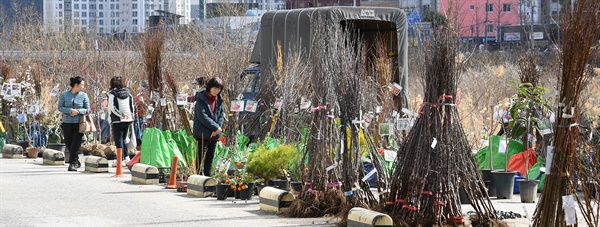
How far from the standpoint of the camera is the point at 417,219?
32.5ft

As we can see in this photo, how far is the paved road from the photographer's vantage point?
11.3m

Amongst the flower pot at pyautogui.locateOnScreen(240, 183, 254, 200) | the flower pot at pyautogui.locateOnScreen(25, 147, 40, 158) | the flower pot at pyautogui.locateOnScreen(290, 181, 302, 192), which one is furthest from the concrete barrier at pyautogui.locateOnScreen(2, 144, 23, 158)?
the flower pot at pyautogui.locateOnScreen(290, 181, 302, 192)

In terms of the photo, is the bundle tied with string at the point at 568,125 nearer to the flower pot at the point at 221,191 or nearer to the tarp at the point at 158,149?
the flower pot at the point at 221,191

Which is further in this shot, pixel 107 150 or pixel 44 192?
pixel 107 150

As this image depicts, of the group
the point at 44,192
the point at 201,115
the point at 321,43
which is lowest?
the point at 44,192

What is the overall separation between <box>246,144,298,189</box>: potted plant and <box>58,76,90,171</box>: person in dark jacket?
5.09m

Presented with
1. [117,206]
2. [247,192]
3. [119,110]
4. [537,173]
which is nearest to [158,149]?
[119,110]

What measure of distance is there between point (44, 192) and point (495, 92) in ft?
49.3

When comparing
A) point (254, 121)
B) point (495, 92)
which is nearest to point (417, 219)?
point (254, 121)

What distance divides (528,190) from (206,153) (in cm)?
454

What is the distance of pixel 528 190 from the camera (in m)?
13.1

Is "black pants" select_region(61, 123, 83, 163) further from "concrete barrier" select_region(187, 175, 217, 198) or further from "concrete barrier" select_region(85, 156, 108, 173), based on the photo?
"concrete barrier" select_region(187, 175, 217, 198)

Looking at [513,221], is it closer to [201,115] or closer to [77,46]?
[201,115]

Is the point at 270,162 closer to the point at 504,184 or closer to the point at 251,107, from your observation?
the point at 504,184
